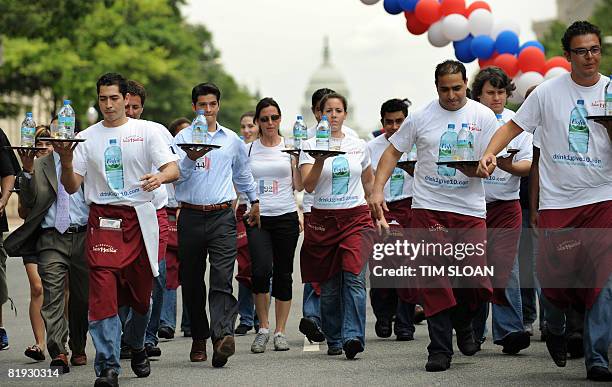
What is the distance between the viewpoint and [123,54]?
49625 mm

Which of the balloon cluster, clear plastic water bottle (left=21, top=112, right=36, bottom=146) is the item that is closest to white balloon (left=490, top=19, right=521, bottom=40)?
the balloon cluster

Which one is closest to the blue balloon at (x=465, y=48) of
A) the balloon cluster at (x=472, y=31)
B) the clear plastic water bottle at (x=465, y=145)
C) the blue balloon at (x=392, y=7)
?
the balloon cluster at (x=472, y=31)

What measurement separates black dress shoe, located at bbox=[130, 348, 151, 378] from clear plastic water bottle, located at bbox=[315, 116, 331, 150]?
6.61 feet

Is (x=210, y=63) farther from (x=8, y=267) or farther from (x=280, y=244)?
(x=280, y=244)

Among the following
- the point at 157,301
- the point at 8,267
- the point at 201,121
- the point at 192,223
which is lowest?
the point at 8,267

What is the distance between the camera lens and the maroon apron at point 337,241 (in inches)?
443

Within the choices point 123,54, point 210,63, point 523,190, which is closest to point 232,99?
point 210,63

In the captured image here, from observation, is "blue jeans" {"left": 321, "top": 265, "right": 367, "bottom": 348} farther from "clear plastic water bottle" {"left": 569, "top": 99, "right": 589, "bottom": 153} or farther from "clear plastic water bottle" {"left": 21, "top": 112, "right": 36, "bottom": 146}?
"clear plastic water bottle" {"left": 21, "top": 112, "right": 36, "bottom": 146}

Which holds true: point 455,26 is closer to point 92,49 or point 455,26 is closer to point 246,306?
point 246,306

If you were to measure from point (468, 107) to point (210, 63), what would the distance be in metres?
96.6

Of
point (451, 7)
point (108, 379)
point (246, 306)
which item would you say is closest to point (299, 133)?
point (246, 306)

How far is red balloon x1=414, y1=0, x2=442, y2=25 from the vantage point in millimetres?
21188

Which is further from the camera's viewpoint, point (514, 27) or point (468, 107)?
point (514, 27)

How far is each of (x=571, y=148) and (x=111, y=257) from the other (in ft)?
10.0
